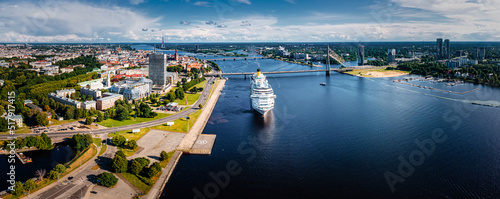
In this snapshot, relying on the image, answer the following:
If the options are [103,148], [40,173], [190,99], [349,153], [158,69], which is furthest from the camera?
[158,69]

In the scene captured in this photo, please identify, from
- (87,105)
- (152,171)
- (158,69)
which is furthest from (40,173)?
(158,69)

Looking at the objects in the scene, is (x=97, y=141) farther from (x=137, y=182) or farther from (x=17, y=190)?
(x=17, y=190)

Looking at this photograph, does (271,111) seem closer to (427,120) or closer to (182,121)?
(182,121)

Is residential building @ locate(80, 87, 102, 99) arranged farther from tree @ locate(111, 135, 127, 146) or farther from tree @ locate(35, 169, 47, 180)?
tree @ locate(35, 169, 47, 180)

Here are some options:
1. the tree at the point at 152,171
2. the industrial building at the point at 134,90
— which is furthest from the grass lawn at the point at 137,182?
the industrial building at the point at 134,90

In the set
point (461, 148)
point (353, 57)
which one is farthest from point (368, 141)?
point (353, 57)

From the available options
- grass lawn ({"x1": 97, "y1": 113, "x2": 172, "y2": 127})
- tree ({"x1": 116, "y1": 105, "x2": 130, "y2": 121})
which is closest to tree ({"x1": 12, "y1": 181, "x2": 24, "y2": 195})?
grass lawn ({"x1": 97, "y1": 113, "x2": 172, "y2": 127})

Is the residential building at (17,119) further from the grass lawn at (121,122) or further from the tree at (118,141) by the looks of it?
the tree at (118,141)

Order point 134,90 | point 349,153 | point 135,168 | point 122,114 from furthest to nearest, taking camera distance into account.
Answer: point 134,90
point 122,114
point 349,153
point 135,168
